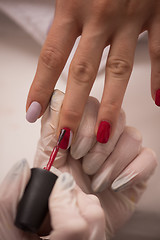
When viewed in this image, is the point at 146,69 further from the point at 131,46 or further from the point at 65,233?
the point at 65,233

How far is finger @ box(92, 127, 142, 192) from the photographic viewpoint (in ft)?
2.28

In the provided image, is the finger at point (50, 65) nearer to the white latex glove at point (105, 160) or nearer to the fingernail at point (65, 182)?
the white latex glove at point (105, 160)

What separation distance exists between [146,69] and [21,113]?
1.73 ft

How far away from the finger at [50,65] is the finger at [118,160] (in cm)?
21

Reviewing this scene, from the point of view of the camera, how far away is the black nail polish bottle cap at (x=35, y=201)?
0.46 m

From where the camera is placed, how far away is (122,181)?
68 centimetres

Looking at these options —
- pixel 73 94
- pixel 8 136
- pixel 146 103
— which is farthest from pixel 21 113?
pixel 146 103

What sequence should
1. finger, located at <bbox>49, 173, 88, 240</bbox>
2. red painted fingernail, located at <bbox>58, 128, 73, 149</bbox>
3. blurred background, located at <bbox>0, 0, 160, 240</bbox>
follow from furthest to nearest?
blurred background, located at <bbox>0, 0, 160, 240</bbox>
red painted fingernail, located at <bbox>58, 128, 73, 149</bbox>
finger, located at <bbox>49, 173, 88, 240</bbox>

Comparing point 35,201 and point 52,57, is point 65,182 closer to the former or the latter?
point 35,201

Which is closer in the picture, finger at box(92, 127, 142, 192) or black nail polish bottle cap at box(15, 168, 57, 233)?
black nail polish bottle cap at box(15, 168, 57, 233)

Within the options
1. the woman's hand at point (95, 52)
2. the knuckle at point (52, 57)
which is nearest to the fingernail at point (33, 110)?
the woman's hand at point (95, 52)

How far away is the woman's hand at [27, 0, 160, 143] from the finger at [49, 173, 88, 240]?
0.18m

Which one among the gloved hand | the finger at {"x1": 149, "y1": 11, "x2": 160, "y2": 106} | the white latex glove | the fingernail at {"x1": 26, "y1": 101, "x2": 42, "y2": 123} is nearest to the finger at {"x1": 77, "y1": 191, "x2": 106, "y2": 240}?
the gloved hand

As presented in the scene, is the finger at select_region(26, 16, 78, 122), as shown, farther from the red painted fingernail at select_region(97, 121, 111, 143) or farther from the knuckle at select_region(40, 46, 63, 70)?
the red painted fingernail at select_region(97, 121, 111, 143)
